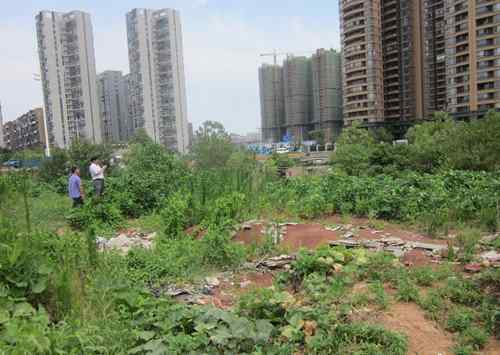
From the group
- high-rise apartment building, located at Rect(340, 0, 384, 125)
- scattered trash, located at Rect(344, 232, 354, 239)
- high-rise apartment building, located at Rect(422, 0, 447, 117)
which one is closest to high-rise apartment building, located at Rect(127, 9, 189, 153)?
high-rise apartment building, located at Rect(340, 0, 384, 125)

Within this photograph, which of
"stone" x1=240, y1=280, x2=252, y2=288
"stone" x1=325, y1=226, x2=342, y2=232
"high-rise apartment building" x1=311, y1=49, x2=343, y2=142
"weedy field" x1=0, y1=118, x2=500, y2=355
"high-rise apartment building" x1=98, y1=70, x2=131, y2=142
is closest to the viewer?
"weedy field" x1=0, y1=118, x2=500, y2=355

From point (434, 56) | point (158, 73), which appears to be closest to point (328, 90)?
point (434, 56)

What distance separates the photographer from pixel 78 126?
134ft

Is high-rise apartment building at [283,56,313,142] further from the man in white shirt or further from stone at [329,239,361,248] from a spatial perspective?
stone at [329,239,361,248]

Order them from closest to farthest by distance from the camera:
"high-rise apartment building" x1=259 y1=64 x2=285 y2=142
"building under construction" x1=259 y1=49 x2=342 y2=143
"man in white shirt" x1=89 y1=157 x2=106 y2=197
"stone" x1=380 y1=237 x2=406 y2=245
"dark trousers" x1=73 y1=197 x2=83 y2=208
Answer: "stone" x1=380 y1=237 x2=406 y2=245 < "dark trousers" x1=73 y1=197 x2=83 y2=208 < "man in white shirt" x1=89 y1=157 x2=106 y2=197 < "building under construction" x1=259 y1=49 x2=342 y2=143 < "high-rise apartment building" x1=259 y1=64 x2=285 y2=142

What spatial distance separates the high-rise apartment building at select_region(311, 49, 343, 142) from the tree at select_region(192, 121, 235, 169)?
45.2 m

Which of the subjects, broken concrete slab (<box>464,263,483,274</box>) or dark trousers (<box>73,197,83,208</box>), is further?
dark trousers (<box>73,197,83,208</box>)

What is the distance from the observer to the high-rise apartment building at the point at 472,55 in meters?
41.3

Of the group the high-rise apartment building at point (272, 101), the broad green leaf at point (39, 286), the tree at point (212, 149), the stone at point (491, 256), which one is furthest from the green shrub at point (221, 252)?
the high-rise apartment building at point (272, 101)

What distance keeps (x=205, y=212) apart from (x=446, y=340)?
4938 millimetres

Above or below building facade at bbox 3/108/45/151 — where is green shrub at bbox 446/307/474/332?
below

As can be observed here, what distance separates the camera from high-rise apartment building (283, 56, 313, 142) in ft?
218

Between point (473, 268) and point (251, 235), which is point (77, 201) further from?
point (473, 268)

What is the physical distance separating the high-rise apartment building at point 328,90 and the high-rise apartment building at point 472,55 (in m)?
20.1
